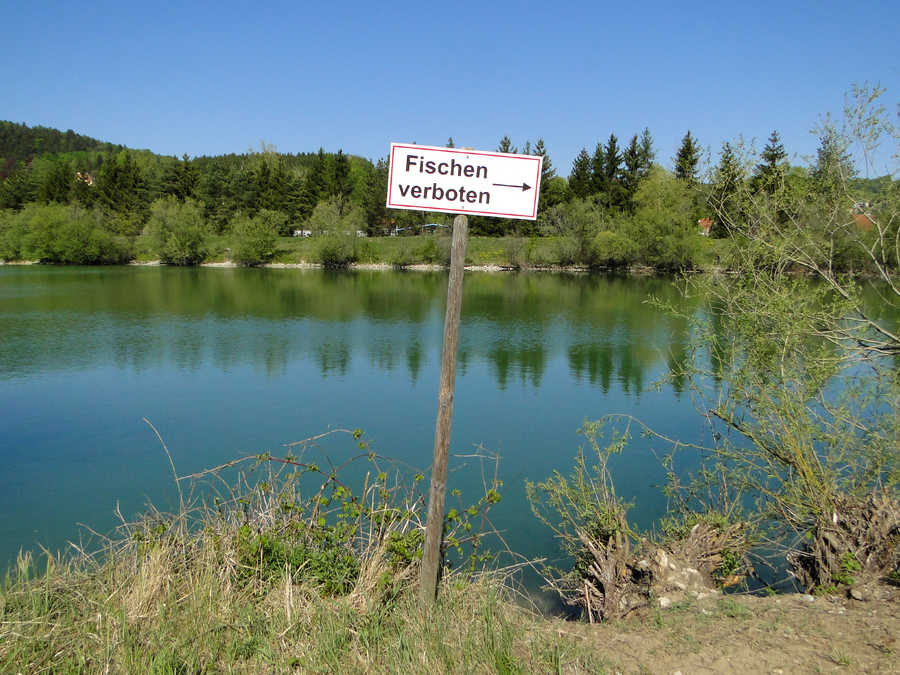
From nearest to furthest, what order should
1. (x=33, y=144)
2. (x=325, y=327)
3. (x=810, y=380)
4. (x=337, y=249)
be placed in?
(x=810, y=380)
(x=325, y=327)
(x=337, y=249)
(x=33, y=144)

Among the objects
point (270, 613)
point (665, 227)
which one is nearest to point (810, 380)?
point (270, 613)

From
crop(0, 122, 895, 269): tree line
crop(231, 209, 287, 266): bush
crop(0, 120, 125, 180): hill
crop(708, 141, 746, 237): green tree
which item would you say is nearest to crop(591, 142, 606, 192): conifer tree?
crop(0, 122, 895, 269): tree line

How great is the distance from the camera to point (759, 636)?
3.39 metres

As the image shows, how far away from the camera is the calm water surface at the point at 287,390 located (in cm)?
868

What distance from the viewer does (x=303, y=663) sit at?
2893 mm

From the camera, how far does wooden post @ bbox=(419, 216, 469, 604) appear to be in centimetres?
317

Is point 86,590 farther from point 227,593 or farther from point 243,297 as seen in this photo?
point 243,297

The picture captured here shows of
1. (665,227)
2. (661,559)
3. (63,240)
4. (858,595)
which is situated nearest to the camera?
(858,595)

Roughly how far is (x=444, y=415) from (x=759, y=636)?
78.9 inches

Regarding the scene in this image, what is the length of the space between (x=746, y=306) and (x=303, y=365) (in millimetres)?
12187

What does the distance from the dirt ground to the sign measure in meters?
2.22

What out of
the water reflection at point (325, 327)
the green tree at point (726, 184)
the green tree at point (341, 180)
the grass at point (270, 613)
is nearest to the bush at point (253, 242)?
the green tree at point (341, 180)

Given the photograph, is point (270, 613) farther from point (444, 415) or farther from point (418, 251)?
point (418, 251)

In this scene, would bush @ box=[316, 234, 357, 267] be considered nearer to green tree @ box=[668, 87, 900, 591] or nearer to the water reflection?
the water reflection
